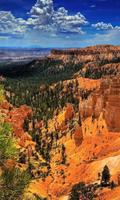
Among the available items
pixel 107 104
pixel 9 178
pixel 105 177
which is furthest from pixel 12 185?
pixel 107 104

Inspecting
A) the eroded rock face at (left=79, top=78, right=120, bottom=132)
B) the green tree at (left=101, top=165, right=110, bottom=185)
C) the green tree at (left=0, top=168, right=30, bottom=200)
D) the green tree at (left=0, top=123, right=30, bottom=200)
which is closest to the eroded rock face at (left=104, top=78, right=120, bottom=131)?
the eroded rock face at (left=79, top=78, right=120, bottom=132)

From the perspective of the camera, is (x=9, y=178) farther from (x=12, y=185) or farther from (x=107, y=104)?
(x=107, y=104)

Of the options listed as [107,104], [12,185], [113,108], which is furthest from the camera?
[107,104]

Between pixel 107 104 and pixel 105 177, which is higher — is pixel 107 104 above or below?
above

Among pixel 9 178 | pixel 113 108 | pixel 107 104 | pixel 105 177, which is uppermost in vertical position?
pixel 9 178

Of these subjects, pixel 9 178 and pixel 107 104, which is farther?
pixel 107 104

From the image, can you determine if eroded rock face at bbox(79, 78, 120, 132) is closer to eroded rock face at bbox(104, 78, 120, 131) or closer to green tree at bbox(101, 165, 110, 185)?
eroded rock face at bbox(104, 78, 120, 131)

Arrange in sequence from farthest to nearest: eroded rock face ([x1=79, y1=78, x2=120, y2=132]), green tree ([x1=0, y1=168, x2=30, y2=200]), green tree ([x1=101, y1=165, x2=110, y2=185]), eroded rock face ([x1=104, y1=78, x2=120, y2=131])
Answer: eroded rock face ([x1=79, y1=78, x2=120, y2=132])
eroded rock face ([x1=104, y1=78, x2=120, y2=131])
green tree ([x1=101, y1=165, x2=110, y2=185])
green tree ([x1=0, y1=168, x2=30, y2=200])

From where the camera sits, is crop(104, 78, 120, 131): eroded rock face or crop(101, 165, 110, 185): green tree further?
crop(104, 78, 120, 131): eroded rock face

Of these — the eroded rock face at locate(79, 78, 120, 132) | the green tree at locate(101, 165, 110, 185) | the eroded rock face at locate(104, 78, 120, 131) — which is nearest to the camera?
the green tree at locate(101, 165, 110, 185)

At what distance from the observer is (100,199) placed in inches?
2090

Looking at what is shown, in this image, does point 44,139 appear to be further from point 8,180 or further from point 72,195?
point 8,180

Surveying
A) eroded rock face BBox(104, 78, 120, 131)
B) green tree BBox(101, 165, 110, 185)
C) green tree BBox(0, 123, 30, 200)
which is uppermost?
green tree BBox(0, 123, 30, 200)

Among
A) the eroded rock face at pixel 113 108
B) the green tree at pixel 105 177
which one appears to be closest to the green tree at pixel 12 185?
the green tree at pixel 105 177
